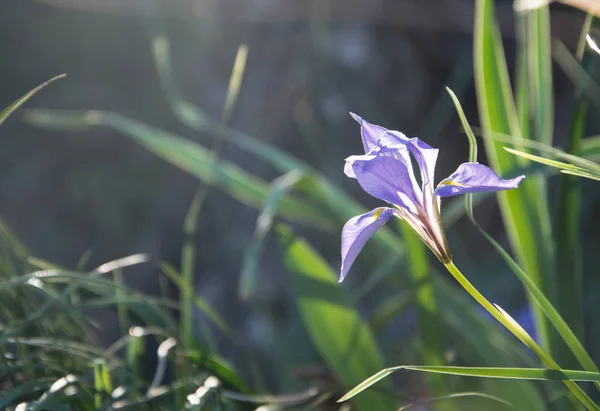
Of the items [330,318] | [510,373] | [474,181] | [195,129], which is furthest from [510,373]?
[195,129]

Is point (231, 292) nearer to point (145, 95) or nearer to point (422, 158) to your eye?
point (145, 95)

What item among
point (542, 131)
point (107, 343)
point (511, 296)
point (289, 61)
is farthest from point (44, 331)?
point (289, 61)

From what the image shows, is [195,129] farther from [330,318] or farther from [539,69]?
[539,69]

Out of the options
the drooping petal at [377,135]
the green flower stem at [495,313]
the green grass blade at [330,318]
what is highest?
the drooping petal at [377,135]

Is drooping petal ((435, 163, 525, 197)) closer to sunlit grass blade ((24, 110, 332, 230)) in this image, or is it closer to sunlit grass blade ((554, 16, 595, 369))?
sunlit grass blade ((554, 16, 595, 369))

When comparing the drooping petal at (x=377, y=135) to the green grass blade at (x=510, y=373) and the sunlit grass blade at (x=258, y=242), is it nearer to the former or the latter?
the green grass blade at (x=510, y=373)

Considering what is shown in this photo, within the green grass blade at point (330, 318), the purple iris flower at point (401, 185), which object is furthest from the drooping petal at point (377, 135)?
the green grass blade at point (330, 318)
